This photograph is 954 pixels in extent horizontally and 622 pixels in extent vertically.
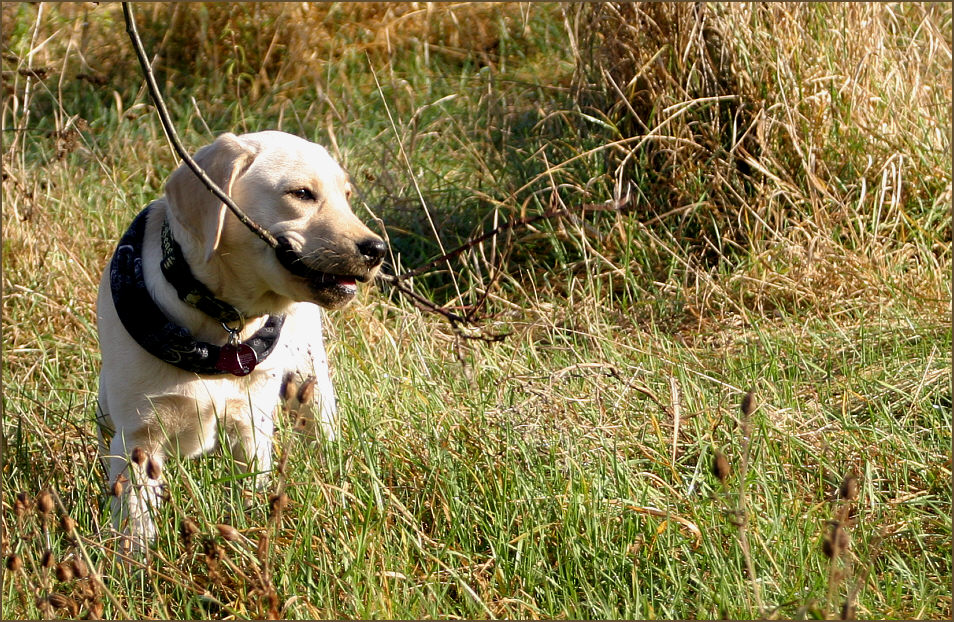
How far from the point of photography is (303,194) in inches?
109

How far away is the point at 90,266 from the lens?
4520 millimetres

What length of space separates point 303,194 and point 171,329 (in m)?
0.49

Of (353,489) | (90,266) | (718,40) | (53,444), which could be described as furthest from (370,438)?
(718,40)

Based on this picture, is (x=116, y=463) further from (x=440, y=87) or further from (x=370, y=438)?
(x=440, y=87)

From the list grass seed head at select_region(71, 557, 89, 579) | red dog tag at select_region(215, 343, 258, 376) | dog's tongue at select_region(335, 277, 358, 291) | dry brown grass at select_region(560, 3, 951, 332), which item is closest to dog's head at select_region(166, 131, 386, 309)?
dog's tongue at select_region(335, 277, 358, 291)

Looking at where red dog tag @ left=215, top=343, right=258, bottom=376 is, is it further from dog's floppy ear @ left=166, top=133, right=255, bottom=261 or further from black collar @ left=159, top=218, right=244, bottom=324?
dog's floppy ear @ left=166, top=133, right=255, bottom=261

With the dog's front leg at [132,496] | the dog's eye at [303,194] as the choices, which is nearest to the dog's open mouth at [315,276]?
the dog's eye at [303,194]

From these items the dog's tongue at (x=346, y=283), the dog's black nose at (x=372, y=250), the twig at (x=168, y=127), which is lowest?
the dog's tongue at (x=346, y=283)

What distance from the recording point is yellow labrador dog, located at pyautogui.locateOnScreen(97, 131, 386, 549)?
265 centimetres

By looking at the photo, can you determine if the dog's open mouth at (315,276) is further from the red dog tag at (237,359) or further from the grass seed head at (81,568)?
the grass seed head at (81,568)

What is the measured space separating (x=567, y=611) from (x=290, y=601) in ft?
2.10

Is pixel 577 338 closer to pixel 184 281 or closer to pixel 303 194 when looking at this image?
pixel 303 194

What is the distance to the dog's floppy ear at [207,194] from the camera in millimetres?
2625

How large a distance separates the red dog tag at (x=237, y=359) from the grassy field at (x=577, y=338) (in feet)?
0.83
